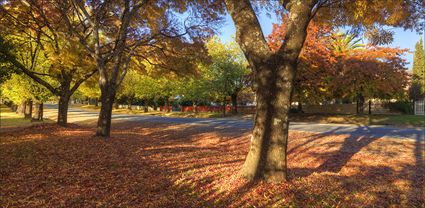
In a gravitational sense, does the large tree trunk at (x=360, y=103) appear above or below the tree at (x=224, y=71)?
below

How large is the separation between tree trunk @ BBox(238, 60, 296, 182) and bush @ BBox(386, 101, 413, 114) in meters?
31.0

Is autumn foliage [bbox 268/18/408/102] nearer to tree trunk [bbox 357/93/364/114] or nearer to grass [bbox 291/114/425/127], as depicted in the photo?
tree trunk [bbox 357/93/364/114]

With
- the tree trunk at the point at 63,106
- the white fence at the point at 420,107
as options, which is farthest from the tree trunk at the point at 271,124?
the white fence at the point at 420,107

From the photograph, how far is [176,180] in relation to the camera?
580cm

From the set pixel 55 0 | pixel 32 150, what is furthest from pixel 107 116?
pixel 55 0

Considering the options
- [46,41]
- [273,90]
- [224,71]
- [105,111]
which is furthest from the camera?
[224,71]

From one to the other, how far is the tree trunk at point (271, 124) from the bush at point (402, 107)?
102ft

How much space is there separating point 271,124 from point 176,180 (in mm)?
2177

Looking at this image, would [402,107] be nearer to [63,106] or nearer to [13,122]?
[63,106]

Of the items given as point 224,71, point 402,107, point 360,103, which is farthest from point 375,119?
point 224,71

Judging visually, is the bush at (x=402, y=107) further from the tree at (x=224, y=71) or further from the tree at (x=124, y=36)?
the tree at (x=124, y=36)

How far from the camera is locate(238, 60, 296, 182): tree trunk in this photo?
507 centimetres

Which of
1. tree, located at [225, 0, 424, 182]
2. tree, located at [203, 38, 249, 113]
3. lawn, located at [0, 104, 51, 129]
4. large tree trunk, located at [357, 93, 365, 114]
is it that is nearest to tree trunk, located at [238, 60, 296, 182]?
tree, located at [225, 0, 424, 182]

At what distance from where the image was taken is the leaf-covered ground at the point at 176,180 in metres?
4.69
